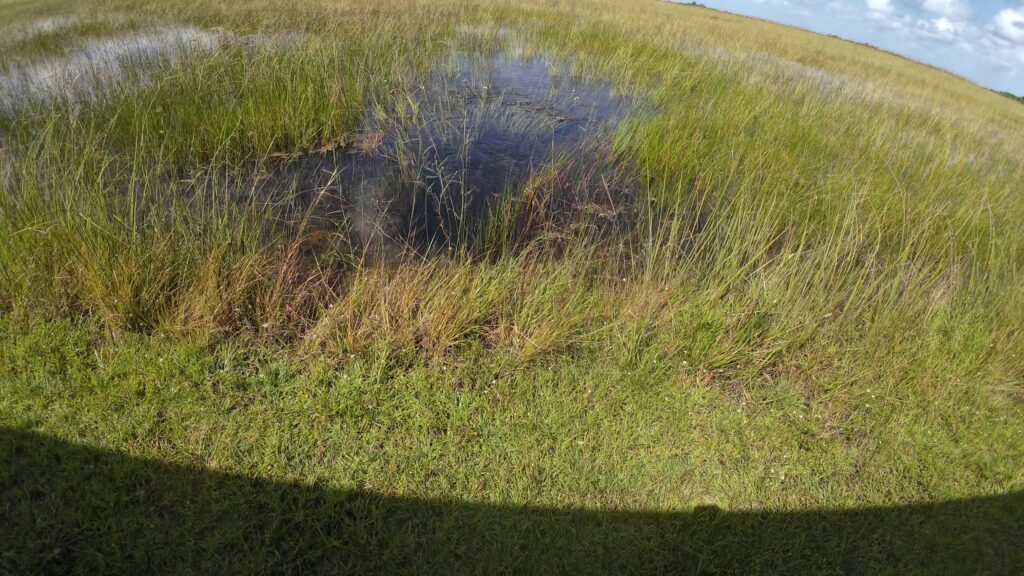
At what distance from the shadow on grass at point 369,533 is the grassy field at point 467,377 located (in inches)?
0.5

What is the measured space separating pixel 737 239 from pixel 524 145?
3.08 meters

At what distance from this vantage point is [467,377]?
8.21 ft

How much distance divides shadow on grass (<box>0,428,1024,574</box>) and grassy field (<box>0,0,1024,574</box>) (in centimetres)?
1

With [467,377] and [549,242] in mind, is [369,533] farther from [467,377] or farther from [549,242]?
[549,242]

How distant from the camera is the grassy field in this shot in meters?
1.90

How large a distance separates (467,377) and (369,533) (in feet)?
2.87

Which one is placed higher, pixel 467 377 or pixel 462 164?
pixel 462 164

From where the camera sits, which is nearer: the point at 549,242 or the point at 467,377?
the point at 467,377

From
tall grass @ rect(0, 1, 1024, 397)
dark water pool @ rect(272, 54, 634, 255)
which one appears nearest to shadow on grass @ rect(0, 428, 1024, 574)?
tall grass @ rect(0, 1, 1024, 397)

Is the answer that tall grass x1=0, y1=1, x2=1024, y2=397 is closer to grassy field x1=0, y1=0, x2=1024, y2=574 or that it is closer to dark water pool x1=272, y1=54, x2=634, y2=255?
grassy field x1=0, y1=0, x2=1024, y2=574

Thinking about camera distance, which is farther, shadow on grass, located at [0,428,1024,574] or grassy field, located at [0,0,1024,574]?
grassy field, located at [0,0,1024,574]

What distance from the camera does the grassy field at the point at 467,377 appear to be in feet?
6.23

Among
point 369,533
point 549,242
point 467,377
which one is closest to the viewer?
point 369,533

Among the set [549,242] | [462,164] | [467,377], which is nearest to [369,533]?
[467,377]
